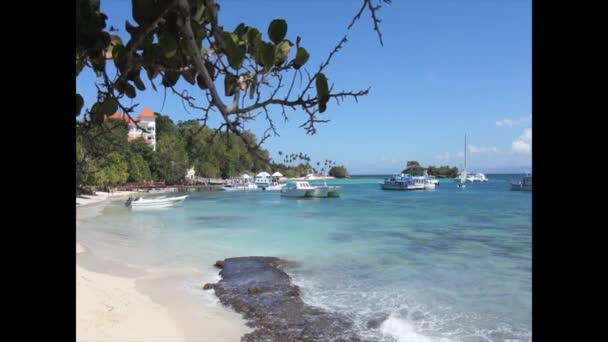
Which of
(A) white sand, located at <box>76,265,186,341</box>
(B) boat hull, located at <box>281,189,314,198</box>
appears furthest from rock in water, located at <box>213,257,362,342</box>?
(B) boat hull, located at <box>281,189,314,198</box>

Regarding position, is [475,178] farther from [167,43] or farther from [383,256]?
[167,43]

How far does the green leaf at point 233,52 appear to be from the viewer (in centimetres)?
84

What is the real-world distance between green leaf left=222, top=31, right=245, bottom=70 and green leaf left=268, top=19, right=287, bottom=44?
0.07 m

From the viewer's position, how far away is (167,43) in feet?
2.84

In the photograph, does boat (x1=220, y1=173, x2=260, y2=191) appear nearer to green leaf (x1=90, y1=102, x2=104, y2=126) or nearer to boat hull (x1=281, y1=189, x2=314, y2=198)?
boat hull (x1=281, y1=189, x2=314, y2=198)

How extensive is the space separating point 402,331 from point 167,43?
609 cm

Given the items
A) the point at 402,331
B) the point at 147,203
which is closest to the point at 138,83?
the point at 402,331

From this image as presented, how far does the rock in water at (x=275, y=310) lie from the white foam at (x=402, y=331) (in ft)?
1.78

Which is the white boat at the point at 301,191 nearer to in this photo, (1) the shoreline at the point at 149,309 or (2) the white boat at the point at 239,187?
(2) the white boat at the point at 239,187

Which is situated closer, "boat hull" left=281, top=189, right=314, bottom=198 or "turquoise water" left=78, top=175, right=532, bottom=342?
"turquoise water" left=78, top=175, right=532, bottom=342

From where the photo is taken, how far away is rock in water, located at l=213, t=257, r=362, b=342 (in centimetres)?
559

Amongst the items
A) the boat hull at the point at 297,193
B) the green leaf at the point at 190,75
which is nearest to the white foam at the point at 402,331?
the green leaf at the point at 190,75
